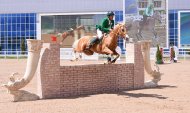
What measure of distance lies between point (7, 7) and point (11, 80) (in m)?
59.3

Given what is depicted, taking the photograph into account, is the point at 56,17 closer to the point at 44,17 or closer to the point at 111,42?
the point at 44,17

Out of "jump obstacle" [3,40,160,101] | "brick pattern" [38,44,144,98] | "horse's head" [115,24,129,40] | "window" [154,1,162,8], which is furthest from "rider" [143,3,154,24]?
"horse's head" [115,24,129,40]

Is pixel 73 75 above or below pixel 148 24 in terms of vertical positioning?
below

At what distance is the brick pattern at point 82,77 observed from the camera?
558 inches

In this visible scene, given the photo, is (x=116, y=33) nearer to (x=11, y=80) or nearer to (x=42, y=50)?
(x=42, y=50)

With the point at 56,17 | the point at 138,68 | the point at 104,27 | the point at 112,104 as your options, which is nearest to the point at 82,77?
the point at 104,27

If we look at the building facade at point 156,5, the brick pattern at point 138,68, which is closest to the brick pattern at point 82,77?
the brick pattern at point 138,68

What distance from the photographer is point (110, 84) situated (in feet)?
54.4

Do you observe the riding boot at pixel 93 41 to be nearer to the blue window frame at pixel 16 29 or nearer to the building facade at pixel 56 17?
the building facade at pixel 56 17

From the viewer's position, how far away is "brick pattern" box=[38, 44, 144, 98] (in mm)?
14172

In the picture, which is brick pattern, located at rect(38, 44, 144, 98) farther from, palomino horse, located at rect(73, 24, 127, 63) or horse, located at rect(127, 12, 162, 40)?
horse, located at rect(127, 12, 162, 40)

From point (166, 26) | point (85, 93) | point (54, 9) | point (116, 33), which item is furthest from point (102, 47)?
point (54, 9)

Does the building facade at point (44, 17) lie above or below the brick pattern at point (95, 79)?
above

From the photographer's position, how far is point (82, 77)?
1541cm
